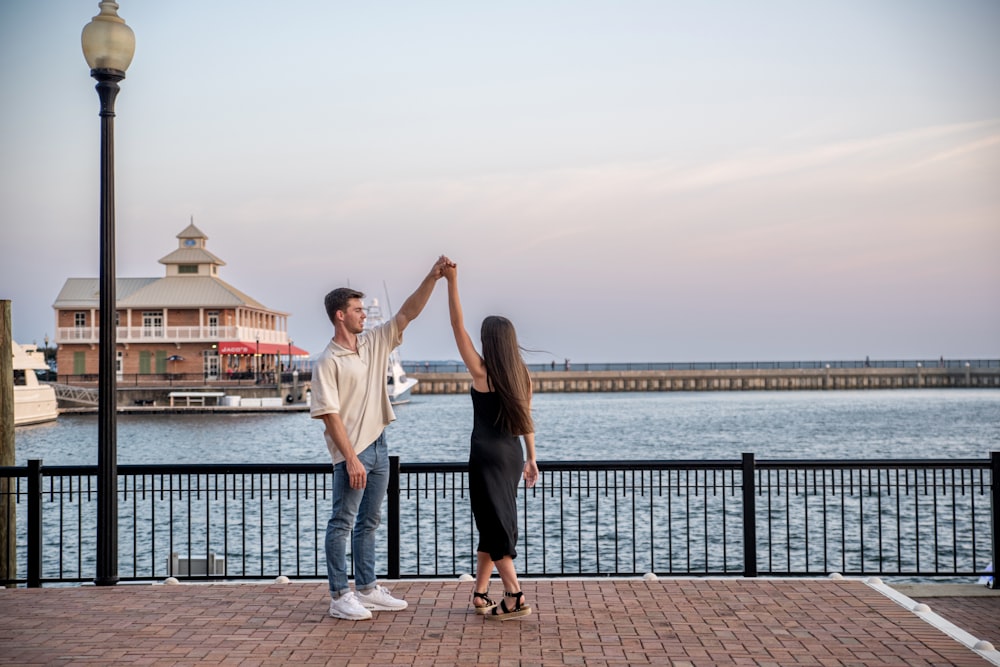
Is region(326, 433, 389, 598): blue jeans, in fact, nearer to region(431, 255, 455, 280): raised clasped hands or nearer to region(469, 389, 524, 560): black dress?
region(469, 389, 524, 560): black dress

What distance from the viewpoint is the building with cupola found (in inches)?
3105

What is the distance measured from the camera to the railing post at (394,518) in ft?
25.5

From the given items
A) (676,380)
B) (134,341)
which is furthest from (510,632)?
(676,380)

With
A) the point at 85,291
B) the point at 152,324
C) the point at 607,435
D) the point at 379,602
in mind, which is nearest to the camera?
the point at 379,602

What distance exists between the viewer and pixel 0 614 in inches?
262

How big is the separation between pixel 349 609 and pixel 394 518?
1.59m

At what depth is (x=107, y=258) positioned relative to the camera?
25.5ft

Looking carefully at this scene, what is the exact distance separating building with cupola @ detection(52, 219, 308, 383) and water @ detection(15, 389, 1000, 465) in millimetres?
6740

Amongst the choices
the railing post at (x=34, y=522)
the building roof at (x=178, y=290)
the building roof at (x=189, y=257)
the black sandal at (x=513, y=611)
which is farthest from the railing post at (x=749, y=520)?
the building roof at (x=189, y=257)

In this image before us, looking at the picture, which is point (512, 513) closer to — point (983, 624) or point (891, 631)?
point (891, 631)

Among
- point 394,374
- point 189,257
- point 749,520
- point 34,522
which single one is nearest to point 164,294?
point 189,257

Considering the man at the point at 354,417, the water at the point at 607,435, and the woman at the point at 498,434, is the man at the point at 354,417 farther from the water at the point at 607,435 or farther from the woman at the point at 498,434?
the water at the point at 607,435

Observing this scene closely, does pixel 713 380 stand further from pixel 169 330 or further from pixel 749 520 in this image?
pixel 749 520

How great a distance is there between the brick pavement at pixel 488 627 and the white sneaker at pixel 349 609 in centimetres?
10
